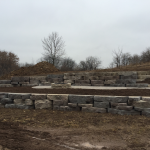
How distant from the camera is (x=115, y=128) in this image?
3945 mm

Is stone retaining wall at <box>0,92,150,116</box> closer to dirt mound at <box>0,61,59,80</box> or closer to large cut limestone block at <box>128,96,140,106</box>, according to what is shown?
large cut limestone block at <box>128,96,140,106</box>

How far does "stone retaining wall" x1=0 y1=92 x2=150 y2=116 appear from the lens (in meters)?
4.95

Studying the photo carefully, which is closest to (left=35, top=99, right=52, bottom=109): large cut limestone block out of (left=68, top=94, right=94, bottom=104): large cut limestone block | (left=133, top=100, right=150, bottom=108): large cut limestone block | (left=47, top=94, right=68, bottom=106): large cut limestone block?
(left=47, top=94, right=68, bottom=106): large cut limestone block

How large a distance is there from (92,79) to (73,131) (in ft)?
21.5

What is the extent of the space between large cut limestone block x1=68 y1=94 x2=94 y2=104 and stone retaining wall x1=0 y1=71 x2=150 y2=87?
438cm

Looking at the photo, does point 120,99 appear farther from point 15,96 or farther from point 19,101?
point 15,96

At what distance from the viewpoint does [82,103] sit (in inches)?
220

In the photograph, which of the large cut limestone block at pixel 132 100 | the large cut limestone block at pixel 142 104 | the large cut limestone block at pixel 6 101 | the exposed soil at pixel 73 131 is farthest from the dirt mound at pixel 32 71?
the large cut limestone block at pixel 142 104

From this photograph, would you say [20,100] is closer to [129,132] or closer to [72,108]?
[72,108]

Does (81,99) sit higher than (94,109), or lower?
higher

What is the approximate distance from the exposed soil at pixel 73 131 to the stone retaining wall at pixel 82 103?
28cm

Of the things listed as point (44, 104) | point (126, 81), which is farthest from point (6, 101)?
point (126, 81)

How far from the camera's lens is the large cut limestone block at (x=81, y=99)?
18.1ft

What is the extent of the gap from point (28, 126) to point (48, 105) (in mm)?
1742
